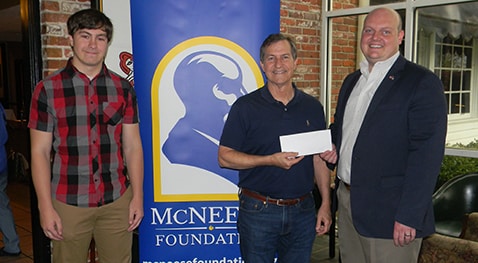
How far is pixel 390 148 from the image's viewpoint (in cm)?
210

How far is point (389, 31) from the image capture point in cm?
217

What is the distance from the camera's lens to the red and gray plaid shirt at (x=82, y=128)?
2232mm

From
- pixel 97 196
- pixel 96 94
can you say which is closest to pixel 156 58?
pixel 96 94

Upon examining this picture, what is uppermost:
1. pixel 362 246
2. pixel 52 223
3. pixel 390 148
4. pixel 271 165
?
pixel 390 148

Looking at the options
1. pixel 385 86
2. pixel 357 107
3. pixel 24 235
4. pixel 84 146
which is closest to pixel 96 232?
pixel 84 146

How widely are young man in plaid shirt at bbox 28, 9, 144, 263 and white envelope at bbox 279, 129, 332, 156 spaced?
85 centimetres

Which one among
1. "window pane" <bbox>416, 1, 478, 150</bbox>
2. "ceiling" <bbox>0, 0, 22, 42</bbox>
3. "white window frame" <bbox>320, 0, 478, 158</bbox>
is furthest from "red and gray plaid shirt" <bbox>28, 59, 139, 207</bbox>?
"ceiling" <bbox>0, 0, 22, 42</bbox>

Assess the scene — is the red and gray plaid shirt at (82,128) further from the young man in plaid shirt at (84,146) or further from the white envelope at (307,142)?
the white envelope at (307,142)

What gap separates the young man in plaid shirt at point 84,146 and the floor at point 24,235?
235 centimetres

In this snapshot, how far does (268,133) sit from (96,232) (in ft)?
3.56

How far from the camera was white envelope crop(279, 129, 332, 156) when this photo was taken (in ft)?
7.25

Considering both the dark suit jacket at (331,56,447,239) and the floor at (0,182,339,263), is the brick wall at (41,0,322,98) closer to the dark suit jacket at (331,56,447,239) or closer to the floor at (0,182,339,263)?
the floor at (0,182,339,263)

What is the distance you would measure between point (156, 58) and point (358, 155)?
1.47 metres

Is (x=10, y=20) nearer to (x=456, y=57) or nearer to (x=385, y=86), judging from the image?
(x=456, y=57)
